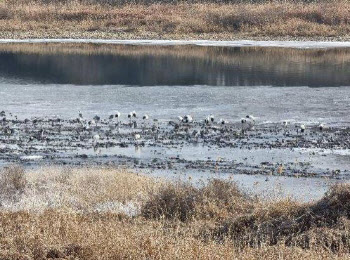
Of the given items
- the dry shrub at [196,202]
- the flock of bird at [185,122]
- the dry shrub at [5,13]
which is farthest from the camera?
the dry shrub at [5,13]

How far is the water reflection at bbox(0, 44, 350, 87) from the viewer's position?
34.8 meters

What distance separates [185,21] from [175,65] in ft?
57.9

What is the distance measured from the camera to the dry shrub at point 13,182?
15.7 m

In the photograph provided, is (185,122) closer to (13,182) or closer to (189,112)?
(189,112)

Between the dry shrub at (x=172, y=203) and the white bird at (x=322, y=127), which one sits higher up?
the dry shrub at (x=172, y=203)

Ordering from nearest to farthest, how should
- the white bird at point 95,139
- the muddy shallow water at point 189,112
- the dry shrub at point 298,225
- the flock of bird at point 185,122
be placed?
the dry shrub at point 298,225 → the muddy shallow water at point 189,112 → the white bird at point 95,139 → the flock of bird at point 185,122

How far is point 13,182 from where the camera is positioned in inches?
627

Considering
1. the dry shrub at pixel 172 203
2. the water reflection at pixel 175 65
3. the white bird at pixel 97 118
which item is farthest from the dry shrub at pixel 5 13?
the dry shrub at pixel 172 203

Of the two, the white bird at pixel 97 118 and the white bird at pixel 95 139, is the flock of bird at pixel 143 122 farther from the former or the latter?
the white bird at pixel 95 139

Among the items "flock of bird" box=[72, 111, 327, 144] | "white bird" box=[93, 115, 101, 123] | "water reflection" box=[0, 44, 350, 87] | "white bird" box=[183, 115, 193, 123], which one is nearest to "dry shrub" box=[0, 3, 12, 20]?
"water reflection" box=[0, 44, 350, 87]

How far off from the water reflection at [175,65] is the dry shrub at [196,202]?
733 inches

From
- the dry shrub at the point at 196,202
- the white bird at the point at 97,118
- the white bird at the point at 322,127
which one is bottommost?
the white bird at the point at 97,118

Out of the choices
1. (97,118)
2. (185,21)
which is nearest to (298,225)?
(97,118)

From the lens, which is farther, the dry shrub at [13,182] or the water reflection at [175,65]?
the water reflection at [175,65]
